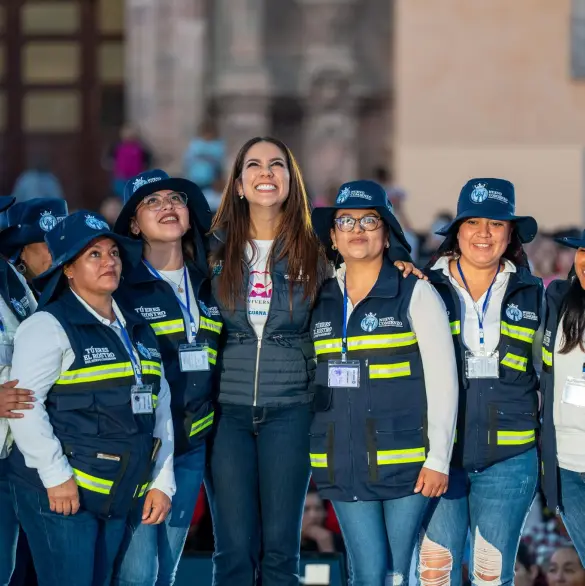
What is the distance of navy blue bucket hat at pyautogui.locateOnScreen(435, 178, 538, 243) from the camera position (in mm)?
5273

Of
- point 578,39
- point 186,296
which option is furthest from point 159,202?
point 578,39

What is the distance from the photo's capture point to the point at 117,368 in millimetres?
Answer: 4746

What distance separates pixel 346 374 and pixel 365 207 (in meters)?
0.70

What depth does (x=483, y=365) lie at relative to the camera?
513 centimetres

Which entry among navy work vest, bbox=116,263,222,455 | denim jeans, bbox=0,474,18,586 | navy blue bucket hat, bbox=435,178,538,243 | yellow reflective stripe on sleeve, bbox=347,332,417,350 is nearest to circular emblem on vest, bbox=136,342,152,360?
navy work vest, bbox=116,263,222,455

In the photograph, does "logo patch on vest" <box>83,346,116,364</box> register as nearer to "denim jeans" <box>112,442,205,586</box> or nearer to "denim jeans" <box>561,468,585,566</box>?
"denim jeans" <box>112,442,205,586</box>

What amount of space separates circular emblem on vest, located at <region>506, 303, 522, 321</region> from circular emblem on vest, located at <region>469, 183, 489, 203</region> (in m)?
0.48

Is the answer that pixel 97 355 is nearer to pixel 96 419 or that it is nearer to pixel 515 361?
pixel 96 419

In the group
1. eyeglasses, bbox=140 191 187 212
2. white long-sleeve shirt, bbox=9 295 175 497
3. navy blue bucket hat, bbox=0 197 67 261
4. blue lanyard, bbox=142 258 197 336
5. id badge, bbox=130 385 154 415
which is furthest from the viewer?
navy blue bucket hat, bbox=0 197 67 261

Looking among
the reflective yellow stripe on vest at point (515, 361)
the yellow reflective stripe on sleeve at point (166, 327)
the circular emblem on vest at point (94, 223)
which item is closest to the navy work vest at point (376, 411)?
the reflective yellow stripe on vest at point (515, 361)

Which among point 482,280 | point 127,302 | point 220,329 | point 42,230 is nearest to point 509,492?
point 482,280

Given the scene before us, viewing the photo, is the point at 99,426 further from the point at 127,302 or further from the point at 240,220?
the point at 240,220

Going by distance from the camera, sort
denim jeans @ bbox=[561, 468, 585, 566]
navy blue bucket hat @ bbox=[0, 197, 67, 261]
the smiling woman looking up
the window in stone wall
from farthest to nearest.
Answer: the window in stone wall → navy blue bucket hat @ bbox=[0, 197, 67, 261] → the smiling woman looking up → denim jeans @ bbox=[561, 468, 585, 566]

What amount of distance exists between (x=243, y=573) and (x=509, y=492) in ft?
A: 3.74
